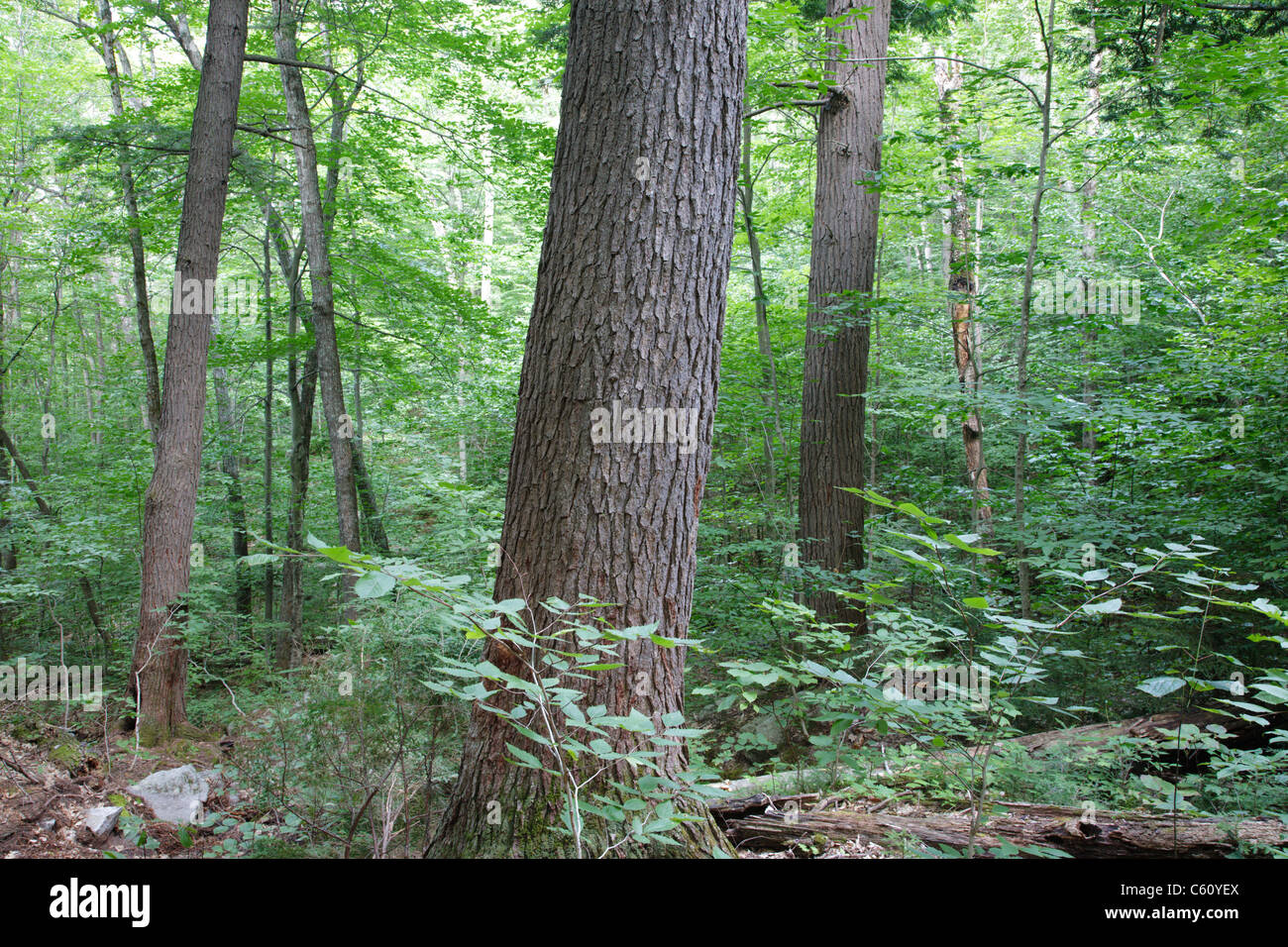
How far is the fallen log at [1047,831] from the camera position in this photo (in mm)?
2840

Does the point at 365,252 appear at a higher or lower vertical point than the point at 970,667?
higher

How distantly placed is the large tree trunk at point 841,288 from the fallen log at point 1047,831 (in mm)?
3522

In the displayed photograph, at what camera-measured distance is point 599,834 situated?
7.53 feet

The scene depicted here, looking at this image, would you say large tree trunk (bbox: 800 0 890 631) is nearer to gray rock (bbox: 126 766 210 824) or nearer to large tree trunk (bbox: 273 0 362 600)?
gray rock (bbox: 126 766 210 824)

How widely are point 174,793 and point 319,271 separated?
23.3 ft

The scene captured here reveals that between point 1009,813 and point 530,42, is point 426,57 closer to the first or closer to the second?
point 530,42

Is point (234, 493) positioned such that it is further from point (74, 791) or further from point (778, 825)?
point (778, 825)

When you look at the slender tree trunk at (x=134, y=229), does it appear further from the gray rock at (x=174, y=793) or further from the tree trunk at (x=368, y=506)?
the gray rock at (x=174, y=793)

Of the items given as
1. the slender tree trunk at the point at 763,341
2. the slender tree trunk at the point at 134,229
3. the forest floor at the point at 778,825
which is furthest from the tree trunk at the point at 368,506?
the slender tree trunk at the point at 763,341

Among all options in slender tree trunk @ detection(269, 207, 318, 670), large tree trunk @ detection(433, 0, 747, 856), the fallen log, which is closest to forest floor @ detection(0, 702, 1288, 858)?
the fallen log

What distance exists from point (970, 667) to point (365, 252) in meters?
11.0

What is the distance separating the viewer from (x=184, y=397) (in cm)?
646
